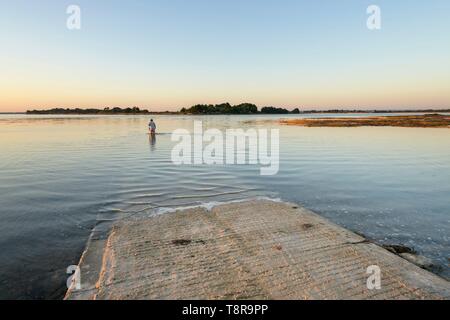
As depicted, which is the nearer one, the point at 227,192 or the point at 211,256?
the point at 211,256

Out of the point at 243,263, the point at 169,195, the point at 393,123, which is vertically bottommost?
the point at 243,263

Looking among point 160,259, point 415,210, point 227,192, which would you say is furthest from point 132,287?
point 415,210

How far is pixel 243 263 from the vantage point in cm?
575

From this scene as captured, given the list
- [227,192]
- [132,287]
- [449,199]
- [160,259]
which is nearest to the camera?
[132,287]

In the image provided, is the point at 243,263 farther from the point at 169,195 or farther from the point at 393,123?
the point at 393,123

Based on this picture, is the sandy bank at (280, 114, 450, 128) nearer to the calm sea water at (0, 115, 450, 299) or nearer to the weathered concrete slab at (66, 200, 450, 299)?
the calm sea water at (0, 115, 450, 299)

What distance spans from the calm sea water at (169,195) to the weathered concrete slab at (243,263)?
3.17 ft

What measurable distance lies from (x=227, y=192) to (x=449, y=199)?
7.99 metres

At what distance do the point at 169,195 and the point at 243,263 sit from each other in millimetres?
5925

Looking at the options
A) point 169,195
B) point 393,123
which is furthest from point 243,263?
point 393,123

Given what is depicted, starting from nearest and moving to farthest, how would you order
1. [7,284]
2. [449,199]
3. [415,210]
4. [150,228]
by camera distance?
[7,284]
[150,228]
[415,210]
[449,199]

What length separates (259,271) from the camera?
541cm

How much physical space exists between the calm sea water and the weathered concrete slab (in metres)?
0.97
